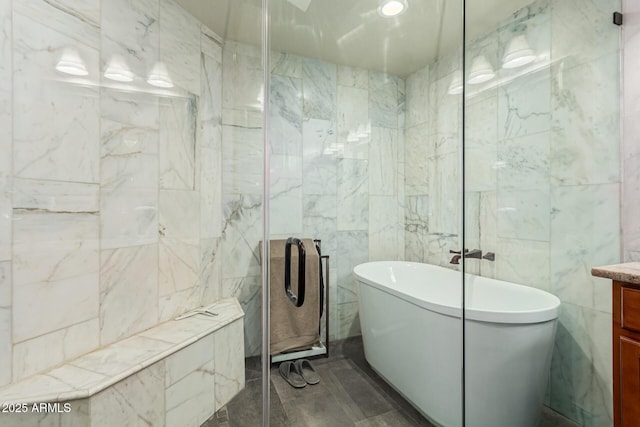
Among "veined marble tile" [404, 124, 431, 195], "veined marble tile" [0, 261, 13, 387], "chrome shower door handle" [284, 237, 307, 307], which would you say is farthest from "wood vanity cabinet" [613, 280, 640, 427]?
"veined marble tile" [0, 261, 13, 387]

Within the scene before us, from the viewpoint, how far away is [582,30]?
4.62 feet

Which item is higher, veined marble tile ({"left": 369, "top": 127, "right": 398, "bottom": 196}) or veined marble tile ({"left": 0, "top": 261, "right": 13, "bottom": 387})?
veined marble tile ({"left": 369, "top": 127, "right": 398, "bottom": 196})

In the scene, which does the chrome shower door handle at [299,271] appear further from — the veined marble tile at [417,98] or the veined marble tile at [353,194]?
the veined marble tile at [417,98]

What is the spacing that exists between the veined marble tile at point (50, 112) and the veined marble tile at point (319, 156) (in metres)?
1.02

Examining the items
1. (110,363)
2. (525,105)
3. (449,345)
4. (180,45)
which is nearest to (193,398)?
(110,363)

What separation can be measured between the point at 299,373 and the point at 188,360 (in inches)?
23.2

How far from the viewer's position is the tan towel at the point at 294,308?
1.37 m

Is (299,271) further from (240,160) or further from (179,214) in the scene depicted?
(240,160)

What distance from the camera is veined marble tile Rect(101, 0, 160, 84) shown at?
54.6 inches

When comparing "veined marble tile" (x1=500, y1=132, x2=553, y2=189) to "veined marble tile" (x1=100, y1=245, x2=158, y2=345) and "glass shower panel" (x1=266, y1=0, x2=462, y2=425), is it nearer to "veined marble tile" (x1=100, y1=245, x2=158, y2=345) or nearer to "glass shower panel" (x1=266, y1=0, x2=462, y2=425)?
"glass shower panel" (x1=266, y1=0, x2=462, y2=425)

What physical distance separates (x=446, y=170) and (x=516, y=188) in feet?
1.97

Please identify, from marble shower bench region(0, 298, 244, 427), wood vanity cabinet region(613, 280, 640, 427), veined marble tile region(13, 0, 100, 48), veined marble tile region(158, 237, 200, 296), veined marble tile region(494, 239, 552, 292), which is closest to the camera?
wood vanity cabinet region(613, 280, 640, 427)

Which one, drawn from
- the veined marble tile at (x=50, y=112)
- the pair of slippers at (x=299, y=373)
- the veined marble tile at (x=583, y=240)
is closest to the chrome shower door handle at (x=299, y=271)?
the pair of slippers at (x=299, y=373)

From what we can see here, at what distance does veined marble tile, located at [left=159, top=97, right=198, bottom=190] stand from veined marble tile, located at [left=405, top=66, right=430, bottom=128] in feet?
4.44
